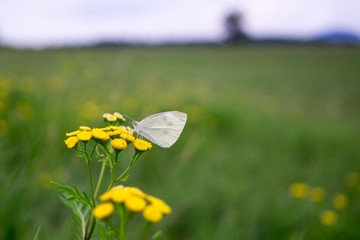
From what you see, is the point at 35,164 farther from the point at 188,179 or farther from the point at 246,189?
the point at 246,189

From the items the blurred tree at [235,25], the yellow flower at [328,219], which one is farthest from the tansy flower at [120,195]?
the blurred tree at [235,25]

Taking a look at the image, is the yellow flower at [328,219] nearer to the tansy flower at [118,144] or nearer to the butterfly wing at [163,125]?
the butterfly wing at [163,125]

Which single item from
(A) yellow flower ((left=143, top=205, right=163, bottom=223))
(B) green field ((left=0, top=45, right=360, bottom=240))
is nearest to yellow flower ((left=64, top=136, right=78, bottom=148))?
(B) green field ((left=0, top=45, right=360, bottom=240))

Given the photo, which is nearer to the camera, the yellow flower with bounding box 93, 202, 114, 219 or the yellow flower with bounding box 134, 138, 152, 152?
the yellow flower with bounding box 93, 202, 114, 219

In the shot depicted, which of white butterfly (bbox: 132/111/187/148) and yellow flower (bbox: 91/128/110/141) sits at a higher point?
yellow flower (bbox: 91/128/110/141)

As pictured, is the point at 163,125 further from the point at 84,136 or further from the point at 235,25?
the point at 235,25

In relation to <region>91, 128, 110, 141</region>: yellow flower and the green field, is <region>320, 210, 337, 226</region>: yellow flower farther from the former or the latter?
<region>91, 128, 110, 141</region>: yellow flower

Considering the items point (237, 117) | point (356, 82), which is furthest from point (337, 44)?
point (237, 117)
